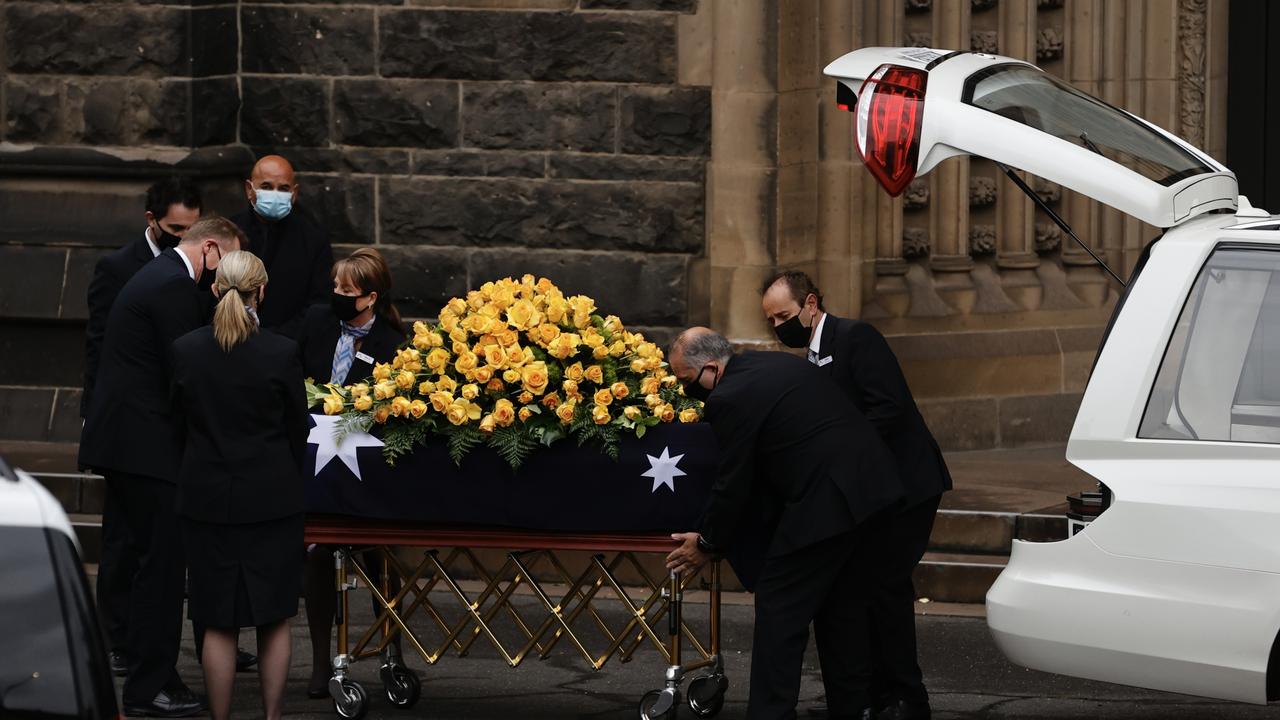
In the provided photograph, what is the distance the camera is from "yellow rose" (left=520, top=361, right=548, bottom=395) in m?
7.06

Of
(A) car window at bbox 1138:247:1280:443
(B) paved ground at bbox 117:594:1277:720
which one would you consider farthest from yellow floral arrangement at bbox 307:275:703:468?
(A) car window at bbox 1138:247:1280:443

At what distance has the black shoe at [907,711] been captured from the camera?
7.05 metres

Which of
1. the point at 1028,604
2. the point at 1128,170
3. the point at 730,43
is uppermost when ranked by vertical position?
the point at 730,43

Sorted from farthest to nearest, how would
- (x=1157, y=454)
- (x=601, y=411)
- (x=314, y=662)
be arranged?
(x=314, y=662), (x=601, y=411), (x=1157, y=454)

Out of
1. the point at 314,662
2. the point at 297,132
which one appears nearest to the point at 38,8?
the point at 297,132

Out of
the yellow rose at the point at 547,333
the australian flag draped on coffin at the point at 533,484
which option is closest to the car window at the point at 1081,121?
the australian flag draped on coffin at the point at 533,484

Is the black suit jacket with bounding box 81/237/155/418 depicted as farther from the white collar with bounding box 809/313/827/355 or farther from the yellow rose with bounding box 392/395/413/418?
the white collar with bounding box 809/313/827/355

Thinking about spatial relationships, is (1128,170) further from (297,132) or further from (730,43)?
(297,132)

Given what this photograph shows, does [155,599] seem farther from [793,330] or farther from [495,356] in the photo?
[793,330]

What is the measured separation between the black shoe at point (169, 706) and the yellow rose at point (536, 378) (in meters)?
1.76

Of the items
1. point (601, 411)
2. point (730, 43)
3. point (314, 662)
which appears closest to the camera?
point (601, 411)

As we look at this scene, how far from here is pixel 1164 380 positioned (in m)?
5.84

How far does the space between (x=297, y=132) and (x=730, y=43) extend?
8.34 ft

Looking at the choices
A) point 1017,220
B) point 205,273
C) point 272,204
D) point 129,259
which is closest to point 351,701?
point 205,273
